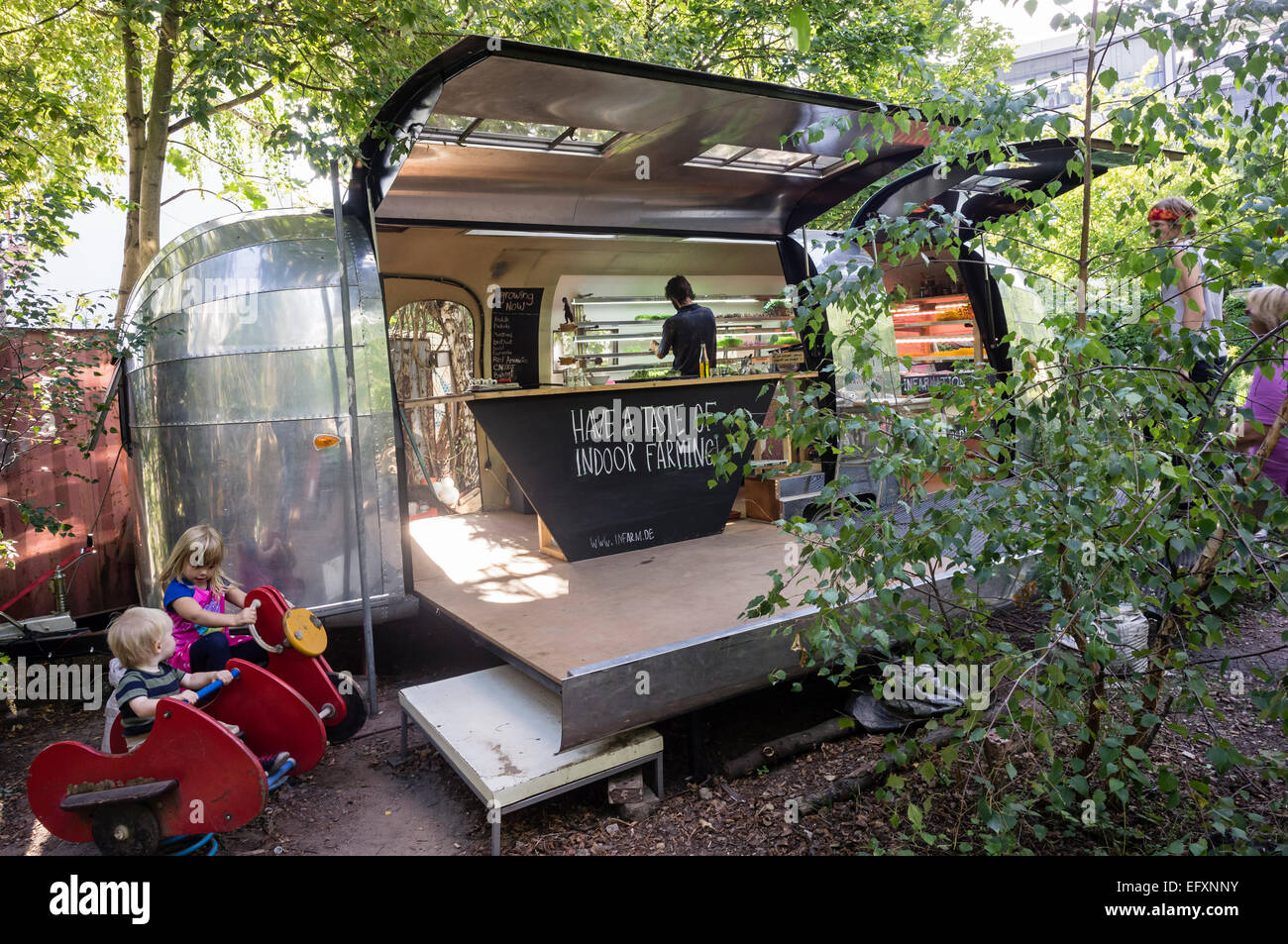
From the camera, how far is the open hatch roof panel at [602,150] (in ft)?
14.6

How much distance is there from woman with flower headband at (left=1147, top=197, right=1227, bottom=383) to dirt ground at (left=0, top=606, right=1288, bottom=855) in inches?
58.3

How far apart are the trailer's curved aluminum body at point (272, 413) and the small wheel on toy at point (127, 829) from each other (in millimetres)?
1781

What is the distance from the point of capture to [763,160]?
6.52 meters

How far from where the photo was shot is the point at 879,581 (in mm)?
2818

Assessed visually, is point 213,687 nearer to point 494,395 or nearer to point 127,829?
point 127,829

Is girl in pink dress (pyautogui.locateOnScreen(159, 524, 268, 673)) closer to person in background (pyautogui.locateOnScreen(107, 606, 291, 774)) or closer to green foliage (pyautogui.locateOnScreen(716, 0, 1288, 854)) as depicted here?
person in background (pyautogui.locateOnScreen(107, 606, 291, 774))

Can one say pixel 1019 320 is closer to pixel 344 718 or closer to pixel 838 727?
pixel 838 727

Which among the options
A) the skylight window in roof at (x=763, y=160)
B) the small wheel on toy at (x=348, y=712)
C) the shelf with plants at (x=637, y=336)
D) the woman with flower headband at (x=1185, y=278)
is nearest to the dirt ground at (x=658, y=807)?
the small wheel on toy at (x=348, y=712)

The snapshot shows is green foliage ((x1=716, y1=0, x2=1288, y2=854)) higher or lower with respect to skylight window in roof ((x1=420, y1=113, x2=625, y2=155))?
lower

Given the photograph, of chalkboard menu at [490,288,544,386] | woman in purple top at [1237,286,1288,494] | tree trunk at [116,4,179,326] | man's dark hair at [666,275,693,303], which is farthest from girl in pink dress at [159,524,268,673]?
tree trunk at [116,4,179,326]

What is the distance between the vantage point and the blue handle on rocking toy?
393 centimetres

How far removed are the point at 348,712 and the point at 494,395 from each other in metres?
2.18

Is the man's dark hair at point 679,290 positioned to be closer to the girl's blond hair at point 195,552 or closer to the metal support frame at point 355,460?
the metal support frame at point 355,460
